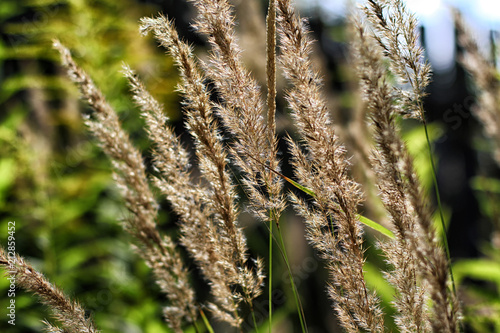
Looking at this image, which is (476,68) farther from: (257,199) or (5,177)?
(5,177)

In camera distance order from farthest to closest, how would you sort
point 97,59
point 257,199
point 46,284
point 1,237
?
point 97,59 → point 1,237 → point 257,199 → point 46,284

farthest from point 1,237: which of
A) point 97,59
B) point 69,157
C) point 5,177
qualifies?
point 97,59

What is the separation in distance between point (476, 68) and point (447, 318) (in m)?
0.39

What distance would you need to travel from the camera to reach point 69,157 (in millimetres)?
2797

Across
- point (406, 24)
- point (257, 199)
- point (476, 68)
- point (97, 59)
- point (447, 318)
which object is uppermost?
point (97, 59)

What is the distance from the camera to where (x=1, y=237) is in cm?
218

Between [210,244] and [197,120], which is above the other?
[197,120]

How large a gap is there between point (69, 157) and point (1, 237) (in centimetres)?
76

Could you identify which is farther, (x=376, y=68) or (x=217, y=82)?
(x=217, y=82)

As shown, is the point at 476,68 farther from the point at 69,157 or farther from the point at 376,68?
the point at 69,157

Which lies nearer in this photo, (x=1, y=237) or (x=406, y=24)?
(x=406, y=24)

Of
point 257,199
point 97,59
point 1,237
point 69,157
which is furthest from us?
point 69,157

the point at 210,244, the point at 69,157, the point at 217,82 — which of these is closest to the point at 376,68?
the point at 217,82

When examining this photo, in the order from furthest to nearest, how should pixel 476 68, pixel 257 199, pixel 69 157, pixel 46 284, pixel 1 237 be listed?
pixel 69 157, pixel 1 237, pixel 257 199, pixel 46 284, pixel 476 68
